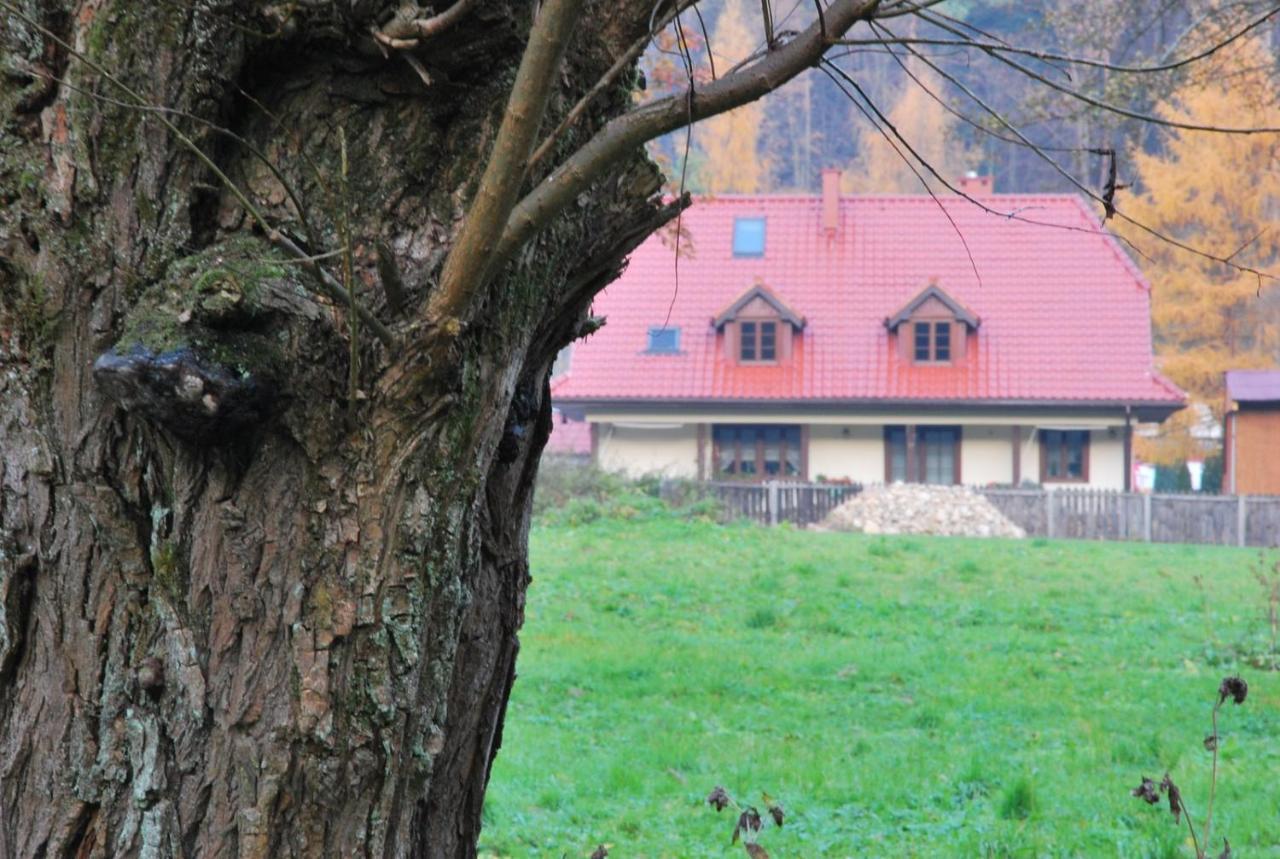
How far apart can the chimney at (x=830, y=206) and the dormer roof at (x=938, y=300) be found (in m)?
4.06

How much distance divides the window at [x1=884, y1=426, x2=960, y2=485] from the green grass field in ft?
42.9

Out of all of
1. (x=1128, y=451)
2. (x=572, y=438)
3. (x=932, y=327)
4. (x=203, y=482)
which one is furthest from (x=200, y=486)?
(x=572, y=438)

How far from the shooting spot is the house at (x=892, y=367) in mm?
29812

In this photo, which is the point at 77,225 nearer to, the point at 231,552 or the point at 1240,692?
the point at 231,552

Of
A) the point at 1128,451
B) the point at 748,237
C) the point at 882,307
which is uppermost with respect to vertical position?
the point at 748,237

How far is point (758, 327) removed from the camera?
3127 cm

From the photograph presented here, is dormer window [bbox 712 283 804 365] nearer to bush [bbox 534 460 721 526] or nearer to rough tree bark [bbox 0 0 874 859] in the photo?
bush [bbox 534 460 721 526]

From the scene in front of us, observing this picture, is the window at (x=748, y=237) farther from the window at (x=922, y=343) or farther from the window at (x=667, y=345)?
the window at (x=922, y=343)

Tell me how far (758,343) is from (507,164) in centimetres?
2923

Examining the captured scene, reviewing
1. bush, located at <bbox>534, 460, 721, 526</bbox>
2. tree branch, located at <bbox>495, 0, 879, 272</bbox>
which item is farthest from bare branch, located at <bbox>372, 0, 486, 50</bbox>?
bush, located at <bbox>534, 460, 721, 526</bbox>

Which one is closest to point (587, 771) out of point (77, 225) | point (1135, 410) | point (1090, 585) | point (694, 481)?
point (77, 225)

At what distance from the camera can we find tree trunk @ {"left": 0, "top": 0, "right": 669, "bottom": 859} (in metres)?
2.30

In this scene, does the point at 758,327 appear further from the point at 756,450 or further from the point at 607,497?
the point at 607,497

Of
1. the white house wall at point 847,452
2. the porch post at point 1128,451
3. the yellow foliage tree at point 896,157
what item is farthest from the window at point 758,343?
the yellow foliage tree at point 896,157
